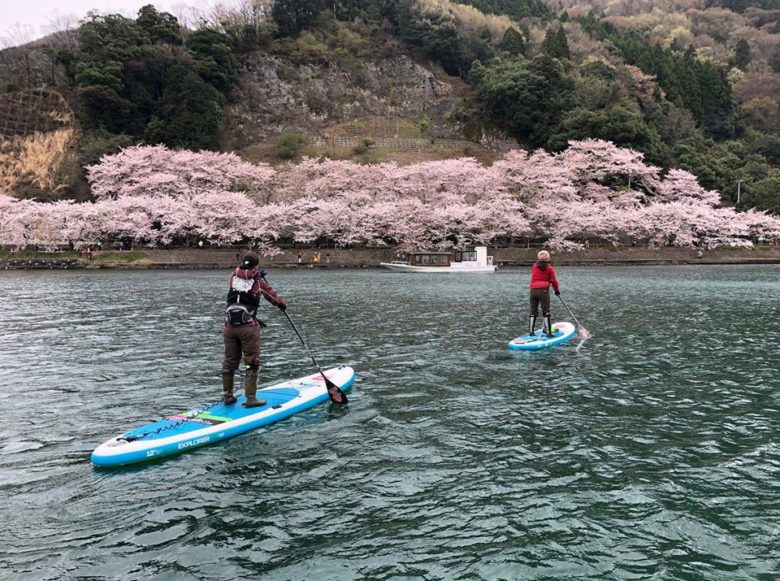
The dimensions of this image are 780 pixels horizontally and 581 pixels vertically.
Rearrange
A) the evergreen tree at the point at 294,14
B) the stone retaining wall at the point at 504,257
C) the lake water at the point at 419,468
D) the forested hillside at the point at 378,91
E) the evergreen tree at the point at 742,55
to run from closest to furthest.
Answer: the lake water at the point at 419,468, the stone retaining wall at the point at 504,257, the forested hillside at the point at 378,91, the evergreen tree at the point at 294,14, the evergreen tree at the point at 742,55

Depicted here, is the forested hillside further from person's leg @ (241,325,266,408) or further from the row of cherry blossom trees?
person's leg @ (241,325,266,408)

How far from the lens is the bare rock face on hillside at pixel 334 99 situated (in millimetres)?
98500

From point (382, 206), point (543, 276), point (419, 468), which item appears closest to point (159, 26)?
point (382, 206)

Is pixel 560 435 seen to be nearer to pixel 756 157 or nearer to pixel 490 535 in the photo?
pixel 490 535

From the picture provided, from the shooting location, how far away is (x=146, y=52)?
87250 mm

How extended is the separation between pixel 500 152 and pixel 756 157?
135 ft

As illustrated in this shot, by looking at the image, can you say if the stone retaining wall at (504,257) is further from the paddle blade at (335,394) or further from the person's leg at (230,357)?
the person's leg at (230,357)

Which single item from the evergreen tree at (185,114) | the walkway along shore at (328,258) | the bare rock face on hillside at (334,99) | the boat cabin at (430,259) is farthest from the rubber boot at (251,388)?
the bare rock face on hillside at (334,99)

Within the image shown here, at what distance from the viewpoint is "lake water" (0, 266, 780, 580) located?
19.1ft

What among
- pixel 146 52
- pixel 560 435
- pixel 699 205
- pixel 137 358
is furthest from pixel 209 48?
pixel 560 435

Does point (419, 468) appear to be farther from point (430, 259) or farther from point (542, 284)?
point (430, 259)

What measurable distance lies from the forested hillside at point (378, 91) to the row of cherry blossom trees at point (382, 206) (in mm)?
9267

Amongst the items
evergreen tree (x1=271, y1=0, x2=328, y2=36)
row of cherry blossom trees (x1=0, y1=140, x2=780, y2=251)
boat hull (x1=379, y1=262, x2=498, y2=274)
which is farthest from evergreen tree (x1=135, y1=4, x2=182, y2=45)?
boat hull (x1=379, y1=262, x2=498, y2=274)

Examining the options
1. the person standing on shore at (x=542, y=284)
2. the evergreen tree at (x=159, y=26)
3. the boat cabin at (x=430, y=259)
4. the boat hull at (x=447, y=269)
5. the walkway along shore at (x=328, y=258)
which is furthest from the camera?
the evergreen tree at (x=159, y=26)
